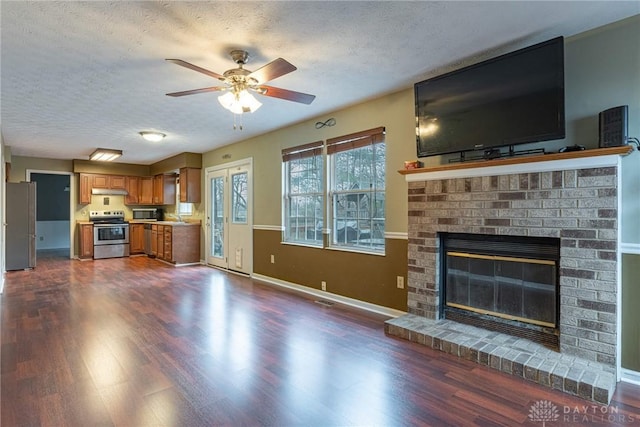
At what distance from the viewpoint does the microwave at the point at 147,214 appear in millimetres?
9141

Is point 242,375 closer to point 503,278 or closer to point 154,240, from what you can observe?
point 503,278

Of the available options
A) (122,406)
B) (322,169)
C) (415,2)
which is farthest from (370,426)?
(322,169)

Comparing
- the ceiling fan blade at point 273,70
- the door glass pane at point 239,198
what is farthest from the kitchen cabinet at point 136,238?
the ceiling fan blade at point 273,70

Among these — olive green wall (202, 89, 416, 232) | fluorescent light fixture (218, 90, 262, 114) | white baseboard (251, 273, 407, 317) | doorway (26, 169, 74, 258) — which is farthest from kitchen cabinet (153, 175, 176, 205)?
fluorescent light fixture (218, 90, 262, 114)

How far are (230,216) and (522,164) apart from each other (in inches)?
199

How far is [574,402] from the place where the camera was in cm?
207

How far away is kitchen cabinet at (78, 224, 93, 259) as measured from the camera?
8023 mm

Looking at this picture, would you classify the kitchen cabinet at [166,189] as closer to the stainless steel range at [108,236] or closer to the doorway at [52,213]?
the stainless steel range at [108,236]

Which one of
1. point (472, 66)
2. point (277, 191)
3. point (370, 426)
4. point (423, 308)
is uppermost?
point (472, 66)

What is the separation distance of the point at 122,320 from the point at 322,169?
2.84 metres

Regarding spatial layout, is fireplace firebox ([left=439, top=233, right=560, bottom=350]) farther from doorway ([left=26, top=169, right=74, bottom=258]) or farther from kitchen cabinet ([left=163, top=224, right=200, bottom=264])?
doorway ([left=26, top=169, right=74, bottom=258])

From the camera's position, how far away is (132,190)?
8.98 meters

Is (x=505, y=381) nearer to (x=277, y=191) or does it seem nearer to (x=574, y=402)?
(x=574, y=402)

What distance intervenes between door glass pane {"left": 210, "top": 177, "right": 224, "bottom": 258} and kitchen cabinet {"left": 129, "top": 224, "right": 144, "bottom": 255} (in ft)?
8.92
